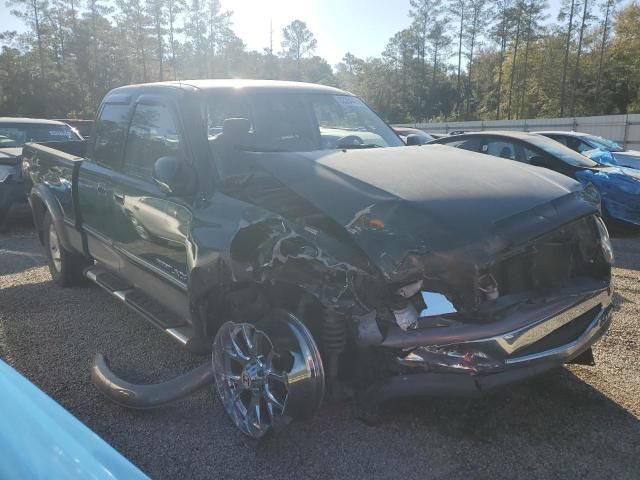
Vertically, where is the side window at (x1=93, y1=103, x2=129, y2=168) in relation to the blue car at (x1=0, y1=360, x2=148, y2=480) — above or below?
above

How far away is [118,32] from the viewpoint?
51969 millimetres

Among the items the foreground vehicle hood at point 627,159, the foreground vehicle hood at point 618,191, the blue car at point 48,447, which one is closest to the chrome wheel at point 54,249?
the blue car at point 48,447

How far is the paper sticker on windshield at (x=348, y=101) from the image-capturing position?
14.6 feet

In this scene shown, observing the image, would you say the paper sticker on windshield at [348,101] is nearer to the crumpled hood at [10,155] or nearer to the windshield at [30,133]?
the crumpled hood at [10,155]

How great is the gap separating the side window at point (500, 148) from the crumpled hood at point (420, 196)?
555cm

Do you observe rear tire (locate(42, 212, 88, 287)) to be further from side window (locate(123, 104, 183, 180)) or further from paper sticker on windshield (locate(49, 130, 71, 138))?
paper sticker on windshield (locate(49, 130, 71, 138))

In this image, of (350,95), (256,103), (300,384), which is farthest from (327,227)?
(350,95)

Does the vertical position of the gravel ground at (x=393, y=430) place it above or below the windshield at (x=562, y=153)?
below

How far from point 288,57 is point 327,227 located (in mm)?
60126

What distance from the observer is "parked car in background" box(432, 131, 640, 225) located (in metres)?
8.26

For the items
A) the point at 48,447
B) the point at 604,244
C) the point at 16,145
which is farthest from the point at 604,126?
the point at 48,447

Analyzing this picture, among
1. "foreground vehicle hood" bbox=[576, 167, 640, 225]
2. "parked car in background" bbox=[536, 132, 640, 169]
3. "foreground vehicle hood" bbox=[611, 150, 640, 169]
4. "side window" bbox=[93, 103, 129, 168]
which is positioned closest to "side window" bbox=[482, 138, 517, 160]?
"foreground vehicle hood" bbox=[576, 167, 640, 225]

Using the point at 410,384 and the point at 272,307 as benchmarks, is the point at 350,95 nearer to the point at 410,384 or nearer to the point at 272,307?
the point at 272,307

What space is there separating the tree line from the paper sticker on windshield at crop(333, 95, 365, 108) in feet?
149
